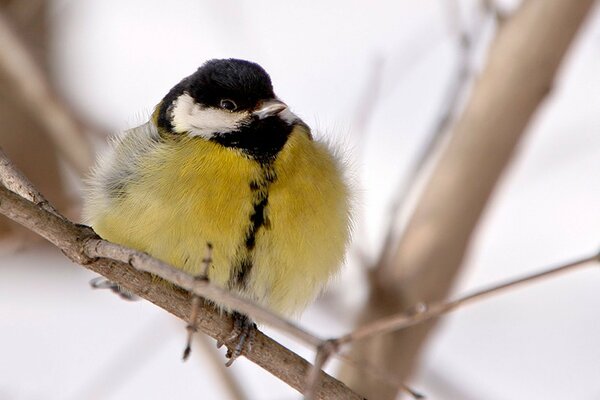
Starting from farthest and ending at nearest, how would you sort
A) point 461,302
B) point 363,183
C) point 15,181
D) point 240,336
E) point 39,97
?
point 363,183, point 39,97, point 240,336, point 15,181, point 461,302

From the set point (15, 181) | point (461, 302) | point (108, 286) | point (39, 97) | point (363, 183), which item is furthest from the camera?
point (363, 183)

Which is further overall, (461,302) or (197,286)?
(197,286)

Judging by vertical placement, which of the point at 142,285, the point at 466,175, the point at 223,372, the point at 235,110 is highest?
the point at 466,175

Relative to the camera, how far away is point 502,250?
438 cm

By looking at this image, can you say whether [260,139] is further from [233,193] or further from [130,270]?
[130,270]

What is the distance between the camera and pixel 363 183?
150 inches

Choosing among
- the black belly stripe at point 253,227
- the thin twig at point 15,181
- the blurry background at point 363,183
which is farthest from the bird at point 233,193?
the blurry background at point 363,183

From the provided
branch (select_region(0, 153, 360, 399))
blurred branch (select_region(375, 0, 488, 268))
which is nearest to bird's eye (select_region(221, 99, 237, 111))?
branch (select_region(0, 153, 360, 399))

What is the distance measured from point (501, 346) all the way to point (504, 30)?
6.41 ft

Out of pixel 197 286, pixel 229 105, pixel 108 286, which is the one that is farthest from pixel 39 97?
pixel 197 286

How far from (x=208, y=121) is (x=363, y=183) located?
5.36 feet

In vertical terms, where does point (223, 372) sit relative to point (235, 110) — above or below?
below

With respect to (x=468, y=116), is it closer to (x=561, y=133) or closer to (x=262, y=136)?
(x=262, y=136)

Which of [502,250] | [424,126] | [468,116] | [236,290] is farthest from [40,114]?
[502,250]
